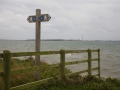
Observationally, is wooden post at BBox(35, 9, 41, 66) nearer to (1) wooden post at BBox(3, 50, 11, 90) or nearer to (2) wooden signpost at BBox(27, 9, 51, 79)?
Result: (2) wooden signpost at BBox(27, 9, 51, 79)

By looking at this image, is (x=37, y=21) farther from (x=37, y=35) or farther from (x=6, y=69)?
(x=6, y=69)

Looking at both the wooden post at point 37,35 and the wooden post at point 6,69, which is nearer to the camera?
the wooden post at point 6,69

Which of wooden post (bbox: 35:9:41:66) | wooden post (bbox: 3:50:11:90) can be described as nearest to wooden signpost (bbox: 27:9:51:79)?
wooden post (bbox: 35:9:41:66)

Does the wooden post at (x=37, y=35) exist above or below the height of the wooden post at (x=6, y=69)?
above

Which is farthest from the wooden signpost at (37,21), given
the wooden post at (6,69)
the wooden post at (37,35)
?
the wooden post at (6,69)

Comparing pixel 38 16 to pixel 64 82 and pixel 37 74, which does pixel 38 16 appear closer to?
pixel 37 74

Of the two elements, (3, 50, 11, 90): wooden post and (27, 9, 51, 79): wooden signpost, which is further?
(27, 9, 51, 79): wooden signpost

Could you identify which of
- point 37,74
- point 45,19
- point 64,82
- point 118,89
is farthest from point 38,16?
point 118,89

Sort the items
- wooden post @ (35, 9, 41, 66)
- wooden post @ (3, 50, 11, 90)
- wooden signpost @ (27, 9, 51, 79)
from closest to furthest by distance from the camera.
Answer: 1. wooden post @ (3, 50, 11, 90)
2. wooden signpost @ (27, 9, 51, 79)
3. wooden post @ (35, 9, 41, 66)

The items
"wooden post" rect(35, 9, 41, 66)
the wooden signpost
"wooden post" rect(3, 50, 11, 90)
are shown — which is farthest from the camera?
"wooden post" rect(35, 9, 41, 66)

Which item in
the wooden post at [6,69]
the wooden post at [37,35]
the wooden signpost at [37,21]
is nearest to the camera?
the wooden post at [6,69]

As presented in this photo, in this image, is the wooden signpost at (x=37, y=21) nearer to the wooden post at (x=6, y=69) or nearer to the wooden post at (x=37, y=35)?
the wooden post at (x=37, y=35)

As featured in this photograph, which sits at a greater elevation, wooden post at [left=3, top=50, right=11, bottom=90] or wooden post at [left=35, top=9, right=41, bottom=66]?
wooden post at [left=35, top=9, right=41, bottom=66]

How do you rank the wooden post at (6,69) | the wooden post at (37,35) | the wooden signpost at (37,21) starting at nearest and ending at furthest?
the wooden post at (6,69), the wooden signpost at (37,21), the wooden post at (37,35)
